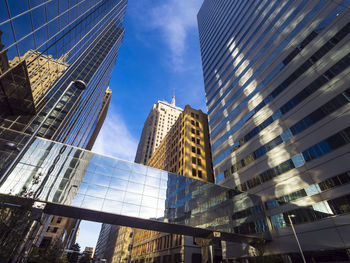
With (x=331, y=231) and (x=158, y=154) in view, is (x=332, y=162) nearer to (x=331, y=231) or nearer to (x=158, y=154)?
(x=331, y=231)

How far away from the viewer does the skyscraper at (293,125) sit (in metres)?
22.0

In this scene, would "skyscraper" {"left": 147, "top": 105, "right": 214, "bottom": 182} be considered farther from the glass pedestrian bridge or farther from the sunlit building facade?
the glass pedestrian bridge

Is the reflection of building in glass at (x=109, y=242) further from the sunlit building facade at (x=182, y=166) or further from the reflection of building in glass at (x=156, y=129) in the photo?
the reflection of building in glass at (x=156, y=129)

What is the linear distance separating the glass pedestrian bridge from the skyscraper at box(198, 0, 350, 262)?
715cm

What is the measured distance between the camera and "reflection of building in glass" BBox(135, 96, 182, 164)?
120 m

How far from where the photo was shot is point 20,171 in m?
17.6

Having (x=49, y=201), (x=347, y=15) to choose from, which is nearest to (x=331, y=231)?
(x=347, y=15)

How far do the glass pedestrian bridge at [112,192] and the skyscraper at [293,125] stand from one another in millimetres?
7145

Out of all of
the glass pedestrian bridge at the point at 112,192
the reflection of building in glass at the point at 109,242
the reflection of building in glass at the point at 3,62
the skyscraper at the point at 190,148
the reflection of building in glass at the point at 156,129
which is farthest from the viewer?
the reflection of building in glass at the point at 156,129

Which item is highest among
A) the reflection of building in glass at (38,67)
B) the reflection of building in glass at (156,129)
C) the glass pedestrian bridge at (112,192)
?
the reflection of building in glass at (156,129)

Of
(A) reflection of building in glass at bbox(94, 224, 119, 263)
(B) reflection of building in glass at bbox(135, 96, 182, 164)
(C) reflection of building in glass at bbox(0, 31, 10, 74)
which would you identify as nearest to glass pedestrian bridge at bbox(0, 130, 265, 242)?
(C) reflection of building in glass at bbox(0, 31, 10, 74)

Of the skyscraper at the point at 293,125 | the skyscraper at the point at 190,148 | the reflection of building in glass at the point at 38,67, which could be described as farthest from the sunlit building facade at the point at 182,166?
the reflection of building in glass at the point at 38,67

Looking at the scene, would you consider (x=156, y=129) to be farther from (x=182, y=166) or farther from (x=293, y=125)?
(x=293, y=125)

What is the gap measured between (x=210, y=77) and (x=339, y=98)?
4139 cm
